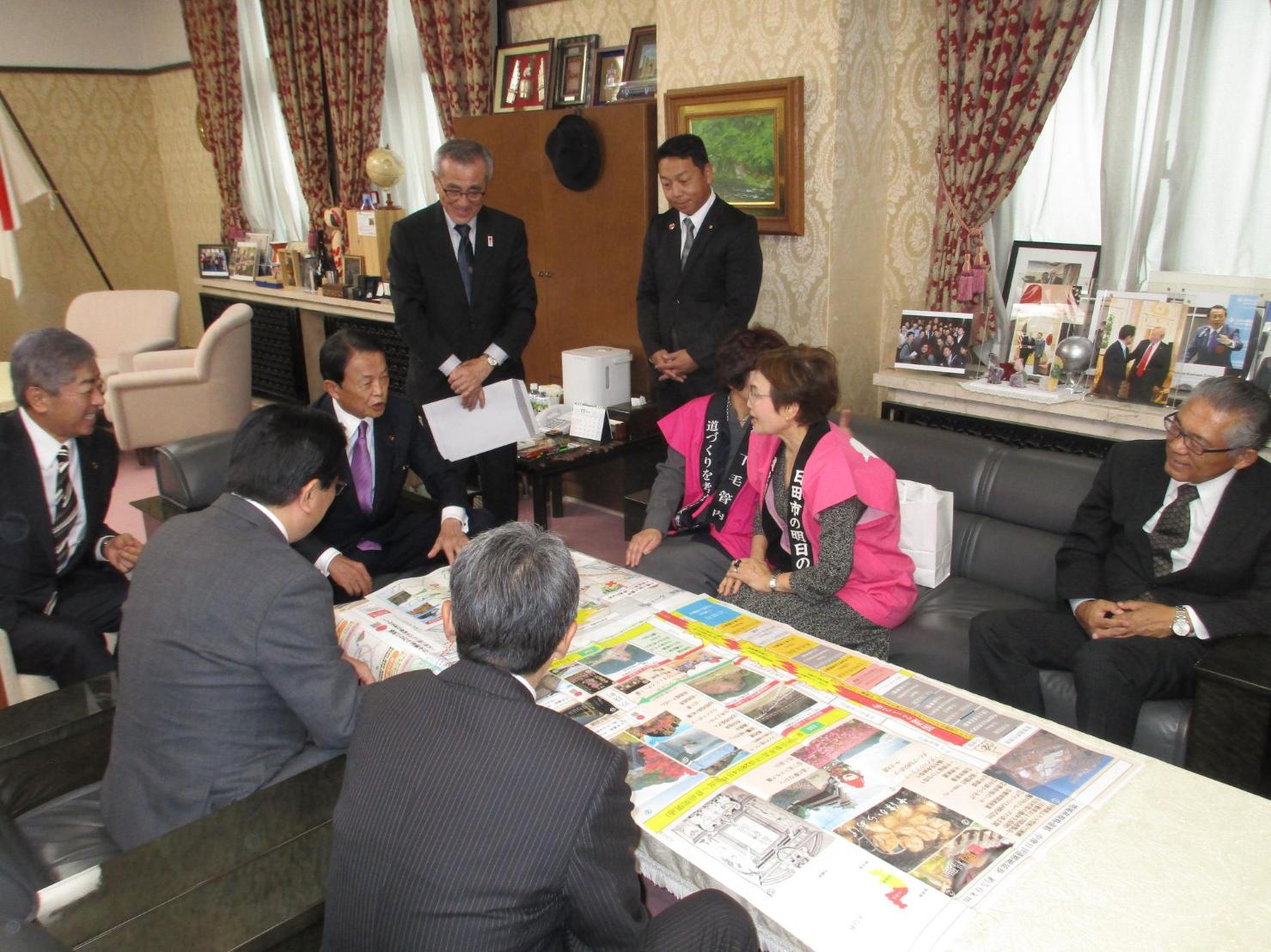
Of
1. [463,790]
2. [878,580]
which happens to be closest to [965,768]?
[463,790]

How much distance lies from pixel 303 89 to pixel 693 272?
13.6 feet

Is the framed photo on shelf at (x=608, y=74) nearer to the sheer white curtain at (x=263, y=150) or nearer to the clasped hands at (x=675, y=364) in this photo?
the clasped hands at (x=675, y=364)

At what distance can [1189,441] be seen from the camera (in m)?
2.09

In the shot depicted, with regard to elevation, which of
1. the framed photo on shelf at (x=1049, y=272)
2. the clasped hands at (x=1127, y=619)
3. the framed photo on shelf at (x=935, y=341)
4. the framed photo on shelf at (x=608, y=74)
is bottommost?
the clasped hands at (x=1127, y=619)

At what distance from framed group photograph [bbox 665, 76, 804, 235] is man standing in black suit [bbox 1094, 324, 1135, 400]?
1.20 metres

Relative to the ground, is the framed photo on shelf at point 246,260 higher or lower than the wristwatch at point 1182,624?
higher

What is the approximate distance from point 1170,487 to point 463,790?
6.66ft

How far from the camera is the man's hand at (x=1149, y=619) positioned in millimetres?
2121

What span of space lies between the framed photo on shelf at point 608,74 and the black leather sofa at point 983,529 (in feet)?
8.00

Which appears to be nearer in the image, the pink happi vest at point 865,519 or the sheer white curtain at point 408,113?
the pink happi vest at point 865,519

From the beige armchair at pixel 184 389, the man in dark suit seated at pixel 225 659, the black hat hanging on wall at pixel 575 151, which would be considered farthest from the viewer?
the beige armchair at pixel 184 389

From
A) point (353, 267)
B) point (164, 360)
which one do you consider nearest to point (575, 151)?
point (353, 267)

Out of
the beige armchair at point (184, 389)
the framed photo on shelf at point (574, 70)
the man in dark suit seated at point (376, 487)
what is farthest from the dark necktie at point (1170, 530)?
the beige armchair at point (184, 389)

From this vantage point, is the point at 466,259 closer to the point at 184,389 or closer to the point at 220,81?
the point at 184,389
